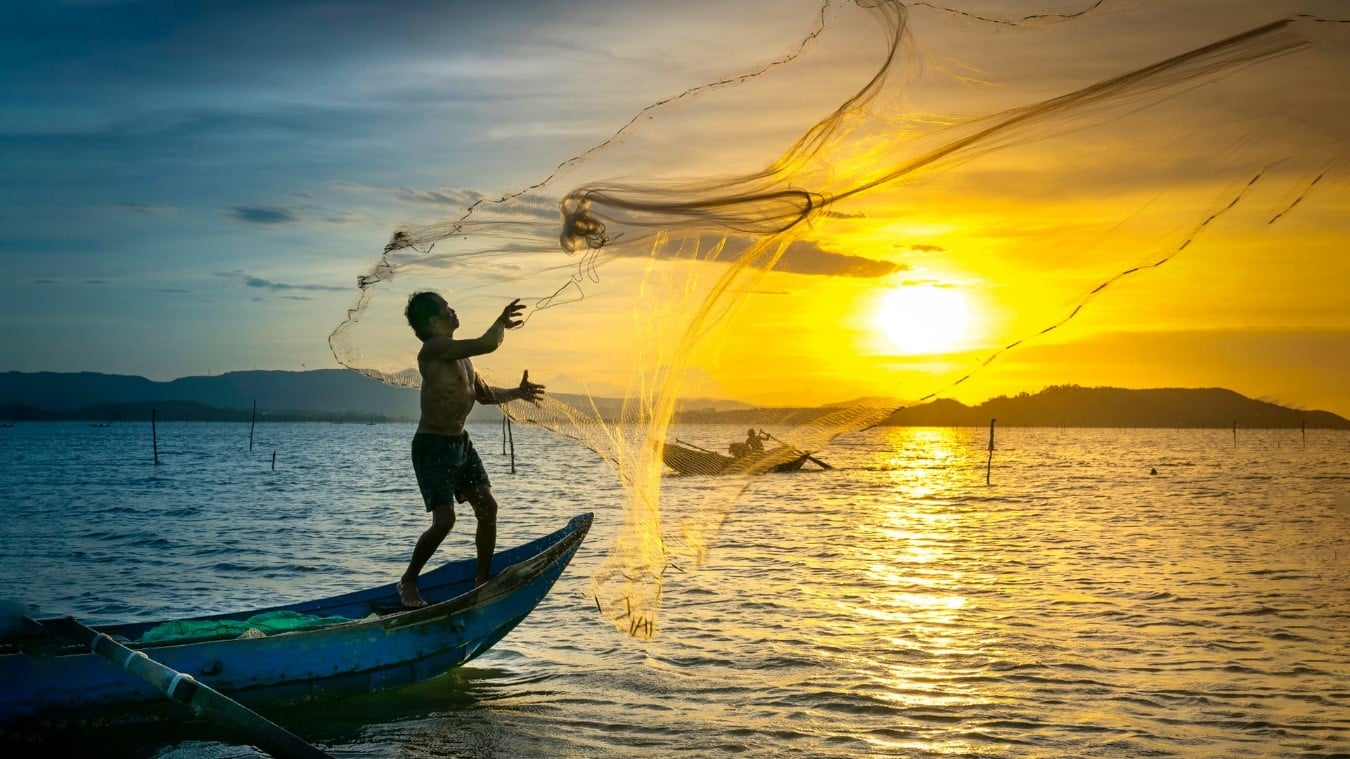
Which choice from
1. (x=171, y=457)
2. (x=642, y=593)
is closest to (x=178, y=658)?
(x=642, y=593)

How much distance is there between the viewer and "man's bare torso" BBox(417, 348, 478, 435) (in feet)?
25.6

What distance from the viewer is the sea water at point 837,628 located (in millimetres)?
7934

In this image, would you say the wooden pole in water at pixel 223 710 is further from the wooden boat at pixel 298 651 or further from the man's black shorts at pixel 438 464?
the man's black shorts at pixel 438 464

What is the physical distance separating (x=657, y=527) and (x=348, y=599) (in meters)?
3.12

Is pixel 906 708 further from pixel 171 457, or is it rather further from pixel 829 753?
pixel 171 457

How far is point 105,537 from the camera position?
2380 cm

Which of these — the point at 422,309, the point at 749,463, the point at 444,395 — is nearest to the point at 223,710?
the point at 444,395

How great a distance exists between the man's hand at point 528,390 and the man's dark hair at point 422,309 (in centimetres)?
89

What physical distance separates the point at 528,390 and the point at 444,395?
70cm

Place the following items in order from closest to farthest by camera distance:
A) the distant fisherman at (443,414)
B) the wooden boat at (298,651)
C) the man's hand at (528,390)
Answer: the wooden boat at (298,651) → the distant fisherman at (443,414) → the man's hand at (528,390)

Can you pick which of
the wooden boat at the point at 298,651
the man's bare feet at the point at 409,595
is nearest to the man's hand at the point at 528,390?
the wooden boat at the point at 298,651

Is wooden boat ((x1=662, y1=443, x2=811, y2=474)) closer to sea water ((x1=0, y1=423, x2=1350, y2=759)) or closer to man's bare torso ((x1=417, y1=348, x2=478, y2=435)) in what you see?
sea water ((x1=0, y1=423, x2=1350, y2=759))

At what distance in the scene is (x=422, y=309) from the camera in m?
7.78

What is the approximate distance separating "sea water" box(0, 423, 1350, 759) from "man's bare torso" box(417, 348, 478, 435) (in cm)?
174
